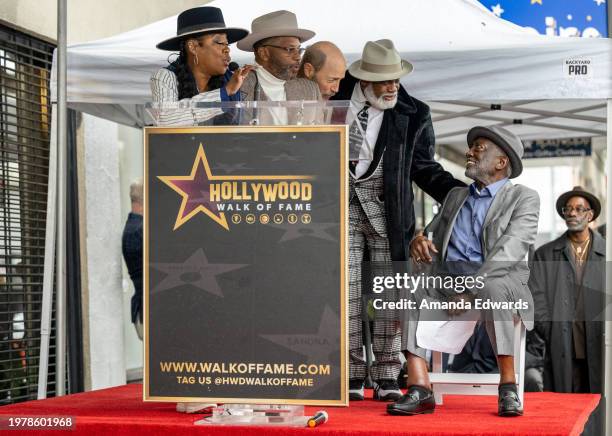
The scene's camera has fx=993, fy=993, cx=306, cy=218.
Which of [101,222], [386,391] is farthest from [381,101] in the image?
[101,222]

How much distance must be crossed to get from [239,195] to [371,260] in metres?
1.58

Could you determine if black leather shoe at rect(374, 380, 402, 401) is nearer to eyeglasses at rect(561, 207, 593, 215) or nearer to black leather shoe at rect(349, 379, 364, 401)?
black leather shoe at rect(349, 379, 364, 401)

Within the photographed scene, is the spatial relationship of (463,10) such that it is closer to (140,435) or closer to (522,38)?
(522,38)

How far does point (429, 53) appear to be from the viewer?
5297 mm

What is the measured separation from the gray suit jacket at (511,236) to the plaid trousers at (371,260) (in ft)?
1.23

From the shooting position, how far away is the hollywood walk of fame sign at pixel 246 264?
3088mm

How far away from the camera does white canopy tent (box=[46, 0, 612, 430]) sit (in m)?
5.11

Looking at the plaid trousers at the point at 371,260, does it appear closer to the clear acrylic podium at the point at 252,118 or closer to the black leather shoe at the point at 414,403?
the black leather shoe at the point at 414,403

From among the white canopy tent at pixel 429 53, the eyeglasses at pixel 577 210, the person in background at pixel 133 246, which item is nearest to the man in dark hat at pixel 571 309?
the eyeglasses at pixel 577 210

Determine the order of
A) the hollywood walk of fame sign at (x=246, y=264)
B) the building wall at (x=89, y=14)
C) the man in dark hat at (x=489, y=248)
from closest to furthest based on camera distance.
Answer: the hollywood walk of fame sign at (x=246, y=264) < the man in dark hat at (x=489, y=248) < the building wall at (x=89, y=14)

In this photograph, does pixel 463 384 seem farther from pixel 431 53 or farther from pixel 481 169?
pixel 431 53

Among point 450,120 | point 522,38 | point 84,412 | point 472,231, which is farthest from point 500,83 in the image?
point 84,412

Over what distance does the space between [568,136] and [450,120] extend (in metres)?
1.13

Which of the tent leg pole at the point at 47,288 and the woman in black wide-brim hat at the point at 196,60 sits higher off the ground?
the woman in black wide-brim hat at the point at 196,60
